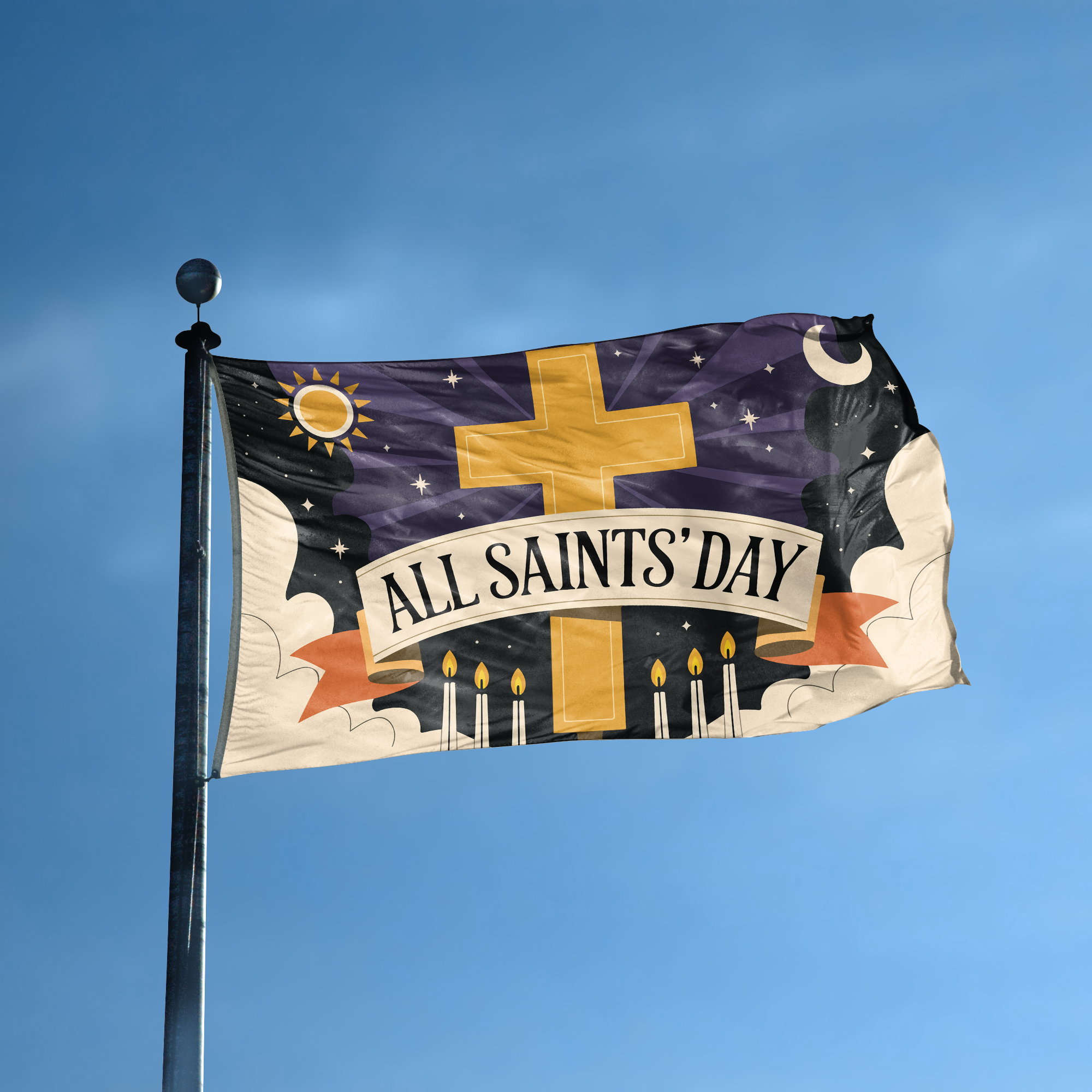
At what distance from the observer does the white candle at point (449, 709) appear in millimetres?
10953

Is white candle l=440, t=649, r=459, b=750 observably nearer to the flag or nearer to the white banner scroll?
the flag

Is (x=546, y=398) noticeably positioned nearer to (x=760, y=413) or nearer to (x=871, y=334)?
(x=760, y=413)

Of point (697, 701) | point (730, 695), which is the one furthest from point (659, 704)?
point (730, 695)

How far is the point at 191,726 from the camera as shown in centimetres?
956

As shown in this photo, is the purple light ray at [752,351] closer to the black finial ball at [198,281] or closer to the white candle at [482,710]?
the white candle at [482,710]

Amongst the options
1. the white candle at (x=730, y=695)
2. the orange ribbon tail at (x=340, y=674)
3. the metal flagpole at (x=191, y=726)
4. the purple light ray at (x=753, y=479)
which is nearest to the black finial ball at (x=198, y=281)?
the metal flagpole at (x=191, y=726)

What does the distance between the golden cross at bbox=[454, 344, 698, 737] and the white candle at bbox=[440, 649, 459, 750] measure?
2.90 ft

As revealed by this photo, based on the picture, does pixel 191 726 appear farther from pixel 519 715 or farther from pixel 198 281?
pixel 198 281

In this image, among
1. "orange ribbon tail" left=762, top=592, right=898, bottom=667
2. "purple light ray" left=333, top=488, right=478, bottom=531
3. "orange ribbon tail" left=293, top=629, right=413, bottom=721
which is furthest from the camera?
"orange ribbon tail" left=762, top=592, right=898, bottom=667

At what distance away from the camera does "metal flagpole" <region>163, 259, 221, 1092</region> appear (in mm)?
8789

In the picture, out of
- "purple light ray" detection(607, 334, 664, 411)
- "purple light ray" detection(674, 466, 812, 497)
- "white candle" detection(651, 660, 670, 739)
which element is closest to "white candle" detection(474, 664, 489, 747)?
"white candle" detection(651, 660, 670, 739)

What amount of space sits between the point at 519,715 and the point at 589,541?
68.4 inches

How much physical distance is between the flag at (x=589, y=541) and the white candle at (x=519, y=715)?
0.02 m

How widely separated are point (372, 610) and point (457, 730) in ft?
4.00
